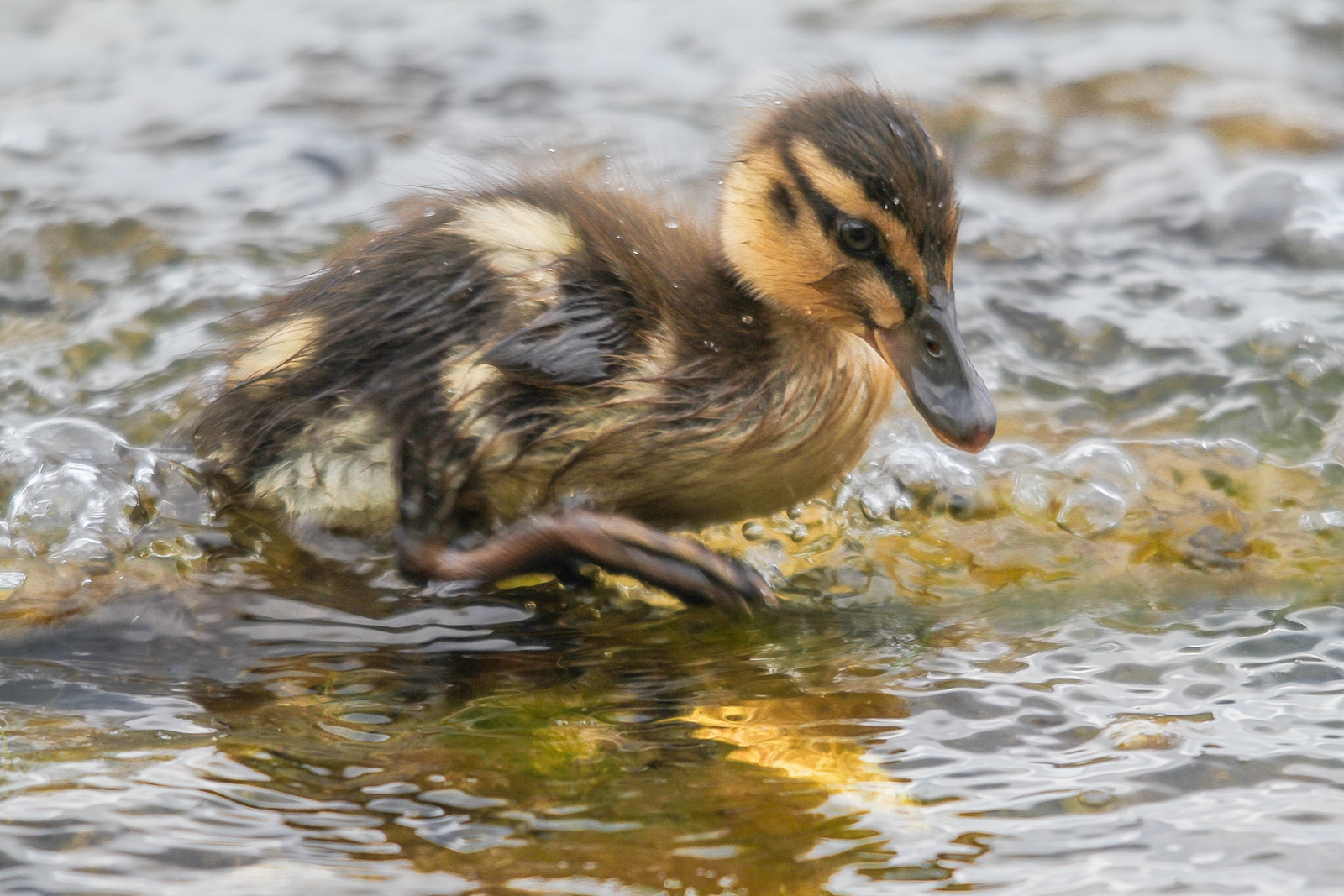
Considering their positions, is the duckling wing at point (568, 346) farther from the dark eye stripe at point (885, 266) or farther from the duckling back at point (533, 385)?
the dark eye stripe at point (885, 266)

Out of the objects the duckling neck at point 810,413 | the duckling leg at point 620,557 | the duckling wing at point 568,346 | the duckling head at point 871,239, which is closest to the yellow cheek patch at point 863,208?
the duckling head at point 871,239

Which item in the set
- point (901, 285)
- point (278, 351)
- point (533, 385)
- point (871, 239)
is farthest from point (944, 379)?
point (278, 351)

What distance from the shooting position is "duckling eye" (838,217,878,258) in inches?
115

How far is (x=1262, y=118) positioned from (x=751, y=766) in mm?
4126

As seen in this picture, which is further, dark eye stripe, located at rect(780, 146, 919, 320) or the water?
dark eye stripe, located at rect(780, 146, 919, 320)

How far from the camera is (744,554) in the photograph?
3.42m

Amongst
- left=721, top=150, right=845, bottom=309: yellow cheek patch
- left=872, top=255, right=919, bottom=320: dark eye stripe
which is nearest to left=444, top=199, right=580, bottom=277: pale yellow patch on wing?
left=721, top=150, right=845, bottom=309: yellow cheek patch

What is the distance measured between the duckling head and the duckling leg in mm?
521

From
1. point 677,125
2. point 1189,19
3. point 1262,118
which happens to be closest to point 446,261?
point 677,125

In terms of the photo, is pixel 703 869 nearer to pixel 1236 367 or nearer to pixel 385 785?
pixel 385 785

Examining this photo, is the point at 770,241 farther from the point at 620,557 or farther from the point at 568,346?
the point at 620,557

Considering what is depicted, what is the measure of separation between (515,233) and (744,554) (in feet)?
3.01

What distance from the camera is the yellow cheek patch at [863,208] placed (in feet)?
9.46

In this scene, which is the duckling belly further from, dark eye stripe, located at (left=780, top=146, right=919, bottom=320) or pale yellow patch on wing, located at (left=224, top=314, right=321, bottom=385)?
dark eye stripe, located at (left=780, top=146, right=919, bottom=320)
